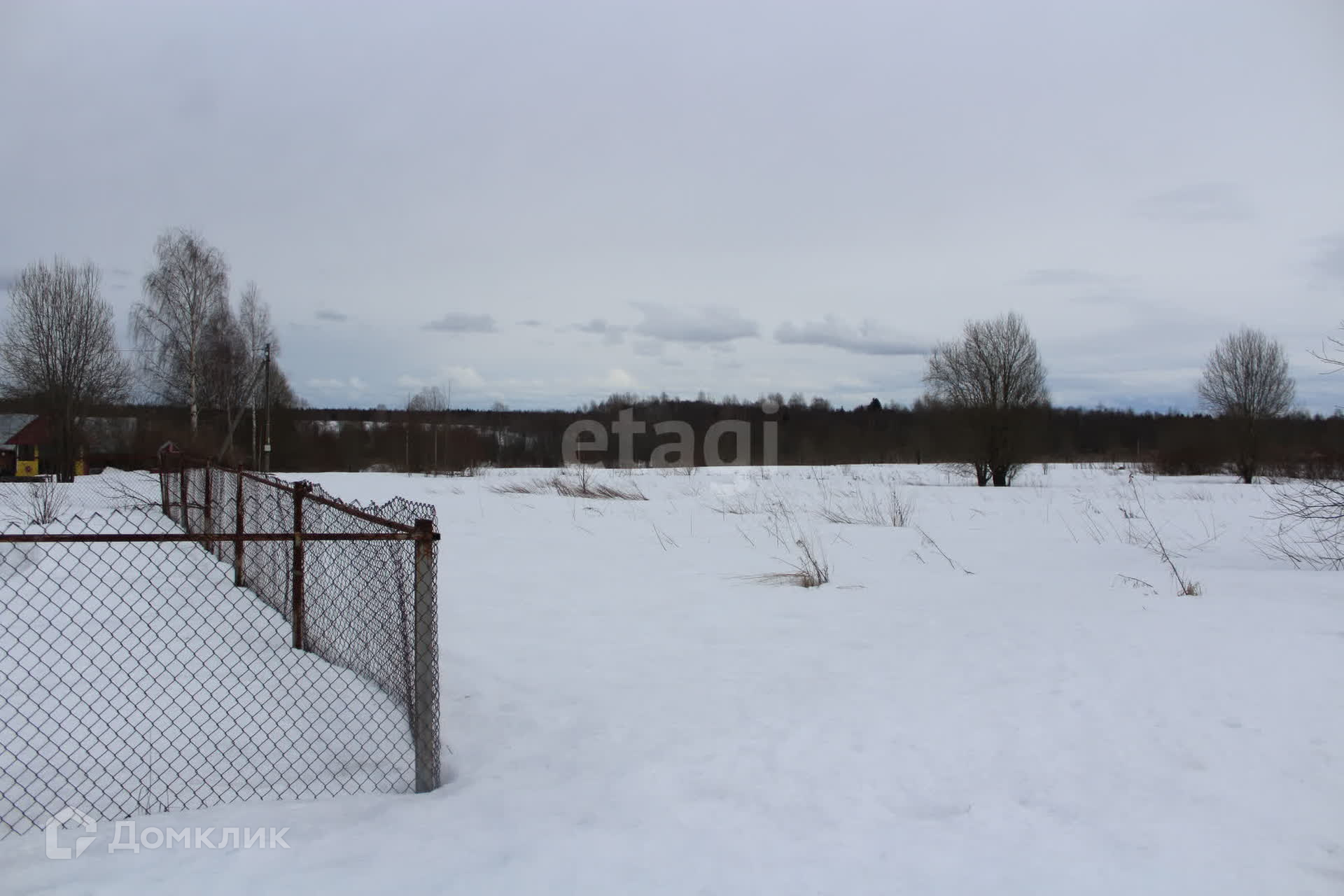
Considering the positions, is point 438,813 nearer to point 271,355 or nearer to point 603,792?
point 603,792

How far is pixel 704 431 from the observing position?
72.4 metres

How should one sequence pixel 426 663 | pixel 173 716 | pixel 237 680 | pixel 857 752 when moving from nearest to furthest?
pixel 426 663 < pixel 857 752 < pixel 173 716 < pixel 237 680

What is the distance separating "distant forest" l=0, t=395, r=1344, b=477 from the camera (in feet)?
92.3

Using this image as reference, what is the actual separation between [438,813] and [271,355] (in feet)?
117

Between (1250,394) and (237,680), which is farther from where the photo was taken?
(1250,394)

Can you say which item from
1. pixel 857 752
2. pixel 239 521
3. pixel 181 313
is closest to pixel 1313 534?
pixel 857 752

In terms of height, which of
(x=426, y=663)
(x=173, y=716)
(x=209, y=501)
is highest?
(x=209, y=501)

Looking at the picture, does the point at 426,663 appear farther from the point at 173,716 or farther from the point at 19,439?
the point at 19,439

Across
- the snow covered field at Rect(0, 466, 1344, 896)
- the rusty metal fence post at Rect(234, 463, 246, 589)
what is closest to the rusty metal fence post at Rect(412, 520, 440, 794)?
the snow covered field at Rect(0, 466, 1344, 896)

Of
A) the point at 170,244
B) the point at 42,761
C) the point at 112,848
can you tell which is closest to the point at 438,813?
the point at 112,848

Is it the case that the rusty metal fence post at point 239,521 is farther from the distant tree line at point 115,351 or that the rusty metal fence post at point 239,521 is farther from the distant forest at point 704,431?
the distant tree line at point 115,351

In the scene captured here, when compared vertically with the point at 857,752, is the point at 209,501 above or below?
above

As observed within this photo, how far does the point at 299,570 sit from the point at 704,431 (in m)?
67.3

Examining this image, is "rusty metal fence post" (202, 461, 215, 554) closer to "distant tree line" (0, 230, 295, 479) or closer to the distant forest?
the distant forest
